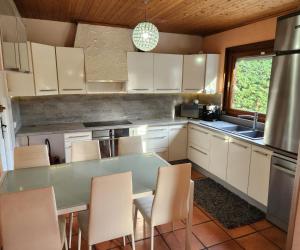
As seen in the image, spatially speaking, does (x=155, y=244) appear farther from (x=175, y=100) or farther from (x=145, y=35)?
(x=175, y=100)

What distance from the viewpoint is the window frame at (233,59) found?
3.28 m

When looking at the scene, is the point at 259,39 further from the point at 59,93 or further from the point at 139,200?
the point at 59,93

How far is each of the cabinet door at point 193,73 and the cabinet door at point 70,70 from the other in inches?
68.2

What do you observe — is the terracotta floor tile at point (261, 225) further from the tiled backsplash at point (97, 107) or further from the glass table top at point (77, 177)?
the tiled backsplash at point (97, 107)

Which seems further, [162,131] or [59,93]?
[162,131]

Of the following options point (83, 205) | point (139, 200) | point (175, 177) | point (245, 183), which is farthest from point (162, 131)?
point (83, 205)

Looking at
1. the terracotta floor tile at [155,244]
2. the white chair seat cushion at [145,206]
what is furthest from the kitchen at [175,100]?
the white chair seat cushion at [145,206]

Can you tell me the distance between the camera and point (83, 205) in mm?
1536

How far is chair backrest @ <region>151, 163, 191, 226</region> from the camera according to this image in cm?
172

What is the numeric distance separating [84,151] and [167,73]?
2.13m

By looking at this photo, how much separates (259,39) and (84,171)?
2.92 metres

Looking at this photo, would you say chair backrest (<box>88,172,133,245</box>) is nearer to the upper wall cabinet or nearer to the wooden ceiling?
the wooden ceiling

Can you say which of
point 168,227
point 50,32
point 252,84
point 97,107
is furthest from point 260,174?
point 50,32

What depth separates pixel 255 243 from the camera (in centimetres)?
221
